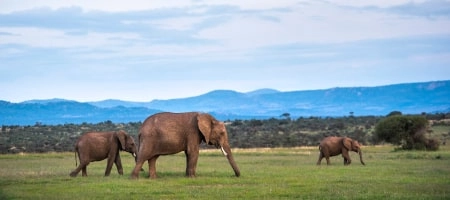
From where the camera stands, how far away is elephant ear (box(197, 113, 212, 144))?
30875 millimetres

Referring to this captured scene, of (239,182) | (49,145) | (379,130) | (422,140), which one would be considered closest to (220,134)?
(239,182)

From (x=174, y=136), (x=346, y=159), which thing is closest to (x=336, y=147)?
(x=346, y=159)

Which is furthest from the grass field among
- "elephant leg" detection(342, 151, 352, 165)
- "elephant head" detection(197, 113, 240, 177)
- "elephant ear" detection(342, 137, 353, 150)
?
"elephant ear" detection(342, 137, 353, 150)

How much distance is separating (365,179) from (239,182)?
15.9 feet

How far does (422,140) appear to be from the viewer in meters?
66.9

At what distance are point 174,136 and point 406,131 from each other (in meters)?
42.8

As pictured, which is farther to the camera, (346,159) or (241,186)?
(346,159)

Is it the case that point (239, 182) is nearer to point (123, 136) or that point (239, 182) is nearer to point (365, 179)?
point (365, 179)

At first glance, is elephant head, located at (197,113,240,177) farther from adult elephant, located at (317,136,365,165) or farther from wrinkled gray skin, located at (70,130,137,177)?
adult elephant, located at (317,136,365,165)

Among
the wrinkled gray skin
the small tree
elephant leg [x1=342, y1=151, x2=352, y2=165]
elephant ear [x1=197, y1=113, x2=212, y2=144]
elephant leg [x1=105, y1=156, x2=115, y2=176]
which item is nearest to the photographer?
elephant ear [x1=197, y1=113, x2=212, y2=144]

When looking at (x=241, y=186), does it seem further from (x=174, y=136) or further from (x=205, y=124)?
(x=174, y=136)

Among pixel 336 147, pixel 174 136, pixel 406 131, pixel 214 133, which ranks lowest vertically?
pixel 336 147

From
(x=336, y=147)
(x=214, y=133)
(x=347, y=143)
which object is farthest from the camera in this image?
(x=336, y=147)

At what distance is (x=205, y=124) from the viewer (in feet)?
102
